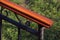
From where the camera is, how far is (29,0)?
719 cm

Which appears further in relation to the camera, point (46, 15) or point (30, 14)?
point (46, 15)

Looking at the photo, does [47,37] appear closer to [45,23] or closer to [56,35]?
[56,35]

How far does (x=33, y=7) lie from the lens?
6.75 metres

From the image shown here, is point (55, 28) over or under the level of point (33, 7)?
under

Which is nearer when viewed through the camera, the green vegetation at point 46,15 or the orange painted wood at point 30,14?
the orange painted wood at point 30,14

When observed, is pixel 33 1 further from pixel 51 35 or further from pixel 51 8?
pixel 51 35

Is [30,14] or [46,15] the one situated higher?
[46,15]

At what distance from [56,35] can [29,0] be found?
1.61 metres

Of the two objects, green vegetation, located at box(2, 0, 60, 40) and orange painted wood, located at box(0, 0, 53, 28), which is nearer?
orange painted wood, located at box(0, 0, 53, 28)

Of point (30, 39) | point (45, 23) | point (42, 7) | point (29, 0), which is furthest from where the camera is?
point (29, 0)

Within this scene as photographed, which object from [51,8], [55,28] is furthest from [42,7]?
[55,28]

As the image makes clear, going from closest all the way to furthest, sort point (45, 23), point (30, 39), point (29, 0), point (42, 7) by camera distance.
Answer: point (45, 23), point (30, 39), point (42, 7), point (29, 0)

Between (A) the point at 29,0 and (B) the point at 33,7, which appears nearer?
(B) the point at 33,7

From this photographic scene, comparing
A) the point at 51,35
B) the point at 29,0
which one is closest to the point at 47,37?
the point at 51,35
